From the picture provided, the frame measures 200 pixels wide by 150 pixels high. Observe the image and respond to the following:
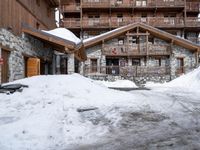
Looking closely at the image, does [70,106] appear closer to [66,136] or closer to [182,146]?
[66,136]

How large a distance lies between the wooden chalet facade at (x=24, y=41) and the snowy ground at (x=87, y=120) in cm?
284

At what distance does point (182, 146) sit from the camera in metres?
6.14

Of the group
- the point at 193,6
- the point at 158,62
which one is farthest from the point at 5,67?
the point at 193,6

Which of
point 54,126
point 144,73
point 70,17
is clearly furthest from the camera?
point 70,17

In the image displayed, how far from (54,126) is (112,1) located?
35808 millimetres

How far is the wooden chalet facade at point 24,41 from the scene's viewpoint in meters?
13.8

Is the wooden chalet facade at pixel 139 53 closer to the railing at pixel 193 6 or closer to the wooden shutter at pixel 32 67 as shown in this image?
the railing at pixel 193 6

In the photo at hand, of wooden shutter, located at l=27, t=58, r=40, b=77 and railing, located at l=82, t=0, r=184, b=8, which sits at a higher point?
railing, located at l=82, t=0, r=184, b=8

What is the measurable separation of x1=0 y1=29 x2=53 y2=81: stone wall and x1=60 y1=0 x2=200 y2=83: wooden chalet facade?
9741 millimetres

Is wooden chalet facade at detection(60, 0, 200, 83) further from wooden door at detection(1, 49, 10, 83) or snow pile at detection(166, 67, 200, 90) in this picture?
wooden door at detection(1, 49, 10, 83)

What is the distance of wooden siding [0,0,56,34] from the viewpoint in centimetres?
1366

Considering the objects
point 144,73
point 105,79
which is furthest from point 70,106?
point 144,73

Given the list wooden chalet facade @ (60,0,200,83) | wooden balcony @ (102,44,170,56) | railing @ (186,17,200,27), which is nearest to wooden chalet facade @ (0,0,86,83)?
wooden chalet facade @ (60,0,200,83)

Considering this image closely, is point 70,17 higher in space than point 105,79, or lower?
higher
